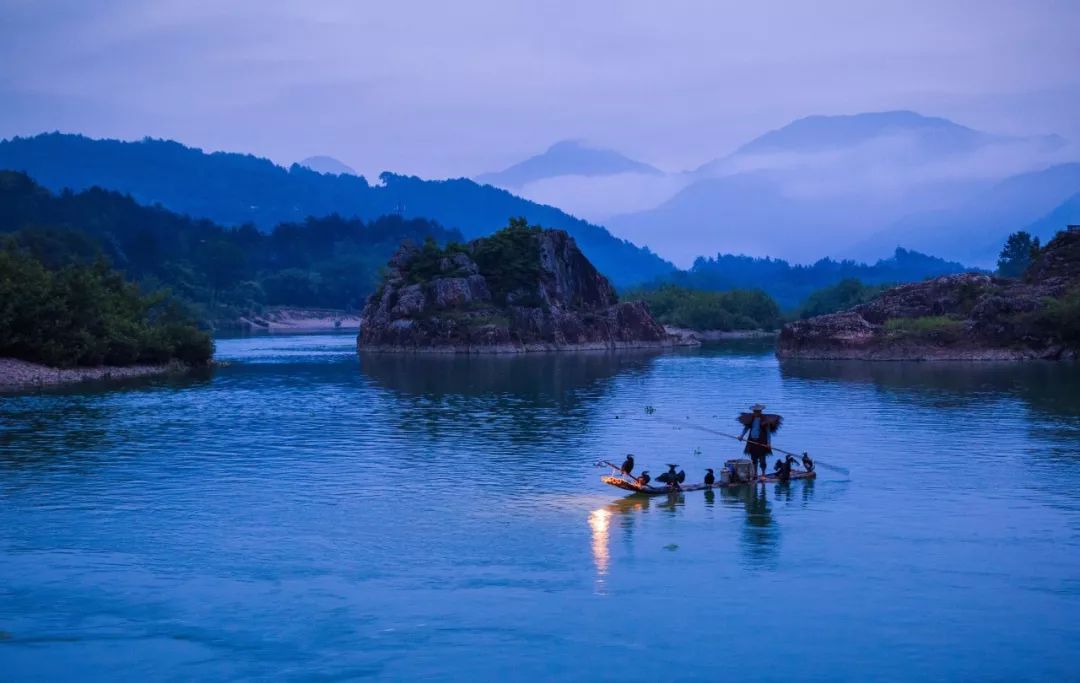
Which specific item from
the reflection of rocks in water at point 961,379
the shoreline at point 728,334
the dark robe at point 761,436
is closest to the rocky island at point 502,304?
the shoreline at point 728,334

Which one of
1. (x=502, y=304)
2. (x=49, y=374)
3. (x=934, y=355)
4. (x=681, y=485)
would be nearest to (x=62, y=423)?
(x=49, y=374)

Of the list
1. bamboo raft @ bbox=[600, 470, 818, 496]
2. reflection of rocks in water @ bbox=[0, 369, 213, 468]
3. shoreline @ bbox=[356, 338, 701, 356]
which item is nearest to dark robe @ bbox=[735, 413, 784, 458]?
bamboo raft @ bbox=[600, 470, 818, 496]

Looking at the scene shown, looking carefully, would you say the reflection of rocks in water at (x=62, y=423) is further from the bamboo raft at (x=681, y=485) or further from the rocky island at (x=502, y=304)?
the rocky island at (x=502, y=304)

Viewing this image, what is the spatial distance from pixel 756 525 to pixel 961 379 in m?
46.5

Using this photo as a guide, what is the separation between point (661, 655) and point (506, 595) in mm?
4030

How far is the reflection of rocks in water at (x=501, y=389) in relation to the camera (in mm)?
47509

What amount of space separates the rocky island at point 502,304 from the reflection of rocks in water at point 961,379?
105 ft

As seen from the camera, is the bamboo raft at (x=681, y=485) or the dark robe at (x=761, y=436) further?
the dark robe at (x=761, y=436)

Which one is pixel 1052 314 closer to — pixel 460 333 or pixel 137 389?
pixel 460 333

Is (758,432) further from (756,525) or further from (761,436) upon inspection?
(756,525)

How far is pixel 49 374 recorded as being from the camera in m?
68.8

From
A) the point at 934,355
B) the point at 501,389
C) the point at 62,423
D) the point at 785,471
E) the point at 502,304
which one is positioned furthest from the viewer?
the point at 502,304

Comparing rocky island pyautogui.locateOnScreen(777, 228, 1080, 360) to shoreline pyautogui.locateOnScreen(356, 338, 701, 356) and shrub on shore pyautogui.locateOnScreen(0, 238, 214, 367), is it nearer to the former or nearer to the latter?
shoreline pyautogui.locateOnScreen(356, 338, 701, 356)

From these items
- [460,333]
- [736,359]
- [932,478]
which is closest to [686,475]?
[932,478]
